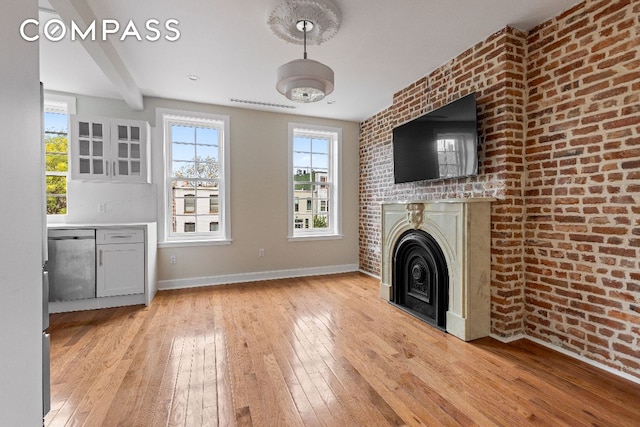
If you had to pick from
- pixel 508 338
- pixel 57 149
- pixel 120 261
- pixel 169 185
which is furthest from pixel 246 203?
pixel 508 338

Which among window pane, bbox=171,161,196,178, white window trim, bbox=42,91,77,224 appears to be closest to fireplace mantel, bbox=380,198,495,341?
window pane, bbox=171,161,196,178

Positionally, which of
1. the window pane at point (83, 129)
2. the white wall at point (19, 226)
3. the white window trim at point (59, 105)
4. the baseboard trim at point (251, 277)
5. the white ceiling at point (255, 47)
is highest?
the white ceiling at point (255, 47)

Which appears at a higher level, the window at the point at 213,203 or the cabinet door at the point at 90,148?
the cabinet door at the point at 90,148

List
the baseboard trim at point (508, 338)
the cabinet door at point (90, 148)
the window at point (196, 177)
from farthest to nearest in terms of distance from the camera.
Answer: the window at point (196, 177), the cabinet door at point (90, 148), the baseboard trim at point (508, 338)

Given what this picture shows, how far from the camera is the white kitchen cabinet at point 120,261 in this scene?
3.37 metres

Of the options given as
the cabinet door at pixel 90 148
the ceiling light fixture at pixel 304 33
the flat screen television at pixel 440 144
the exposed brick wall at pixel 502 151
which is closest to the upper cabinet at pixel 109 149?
the cabinet door at pixel 90 148

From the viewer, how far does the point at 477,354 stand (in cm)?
234

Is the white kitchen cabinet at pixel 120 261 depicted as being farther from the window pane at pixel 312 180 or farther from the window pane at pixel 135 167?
the window pane at pixel 312 180

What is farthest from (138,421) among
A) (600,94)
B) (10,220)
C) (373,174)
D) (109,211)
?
(373,174)

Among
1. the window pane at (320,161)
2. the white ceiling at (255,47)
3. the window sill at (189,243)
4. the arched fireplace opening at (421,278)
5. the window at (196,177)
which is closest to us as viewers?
the white ceiling at (255,47)

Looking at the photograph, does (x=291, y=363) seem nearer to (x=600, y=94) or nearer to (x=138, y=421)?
(x=138, y=421)

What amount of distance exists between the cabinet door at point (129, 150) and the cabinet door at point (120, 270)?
93cm

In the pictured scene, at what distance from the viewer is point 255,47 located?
2.88m

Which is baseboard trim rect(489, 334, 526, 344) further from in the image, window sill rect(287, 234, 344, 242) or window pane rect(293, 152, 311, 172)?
window pane rect(293, 152, 311, 172)
